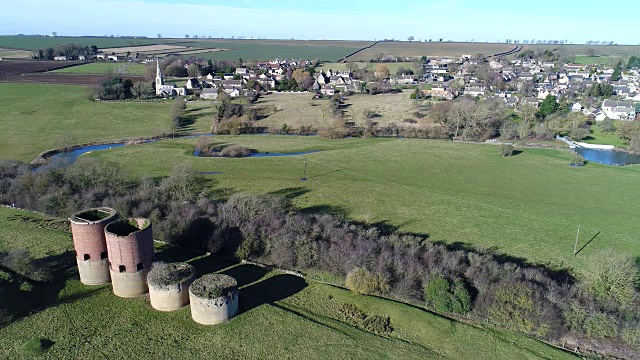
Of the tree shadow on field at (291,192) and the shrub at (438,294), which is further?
the tree shadow on field at (291,192)

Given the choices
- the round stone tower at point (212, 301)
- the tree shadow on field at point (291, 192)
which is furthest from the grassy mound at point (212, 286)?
the tree shadow on field at point (291, 192)

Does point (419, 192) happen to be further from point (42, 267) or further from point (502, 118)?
point (502, 118)

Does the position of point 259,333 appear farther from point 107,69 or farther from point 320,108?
point 107,69

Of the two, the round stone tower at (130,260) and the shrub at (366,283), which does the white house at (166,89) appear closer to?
the round stone tower at (130,260)

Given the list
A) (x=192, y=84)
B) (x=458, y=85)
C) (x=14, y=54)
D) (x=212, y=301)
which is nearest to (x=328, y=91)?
(x=192, y=84)

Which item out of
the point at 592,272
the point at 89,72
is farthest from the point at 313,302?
the point at 89,72

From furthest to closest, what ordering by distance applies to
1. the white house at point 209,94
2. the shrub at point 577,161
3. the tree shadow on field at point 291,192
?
the white house at point 209,94
the shrub at point 577,161
the tree shadow on field at point 291,192
